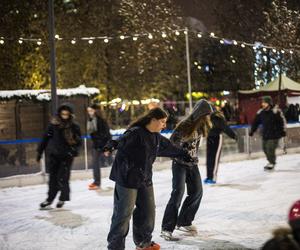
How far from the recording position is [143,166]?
17.5 feet

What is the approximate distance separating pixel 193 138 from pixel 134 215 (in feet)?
4.59

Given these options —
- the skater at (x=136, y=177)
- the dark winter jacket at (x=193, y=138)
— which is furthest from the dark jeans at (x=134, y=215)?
the dark winter jacket at (x=193, y=138)

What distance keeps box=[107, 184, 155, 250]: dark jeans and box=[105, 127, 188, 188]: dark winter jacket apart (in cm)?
8

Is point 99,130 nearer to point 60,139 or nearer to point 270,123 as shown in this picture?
point 60,139

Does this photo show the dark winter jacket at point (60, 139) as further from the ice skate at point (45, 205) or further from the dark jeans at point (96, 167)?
the dark jeans at point (96, 167)

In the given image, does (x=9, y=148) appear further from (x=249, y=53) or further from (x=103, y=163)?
(x=249, y=53)

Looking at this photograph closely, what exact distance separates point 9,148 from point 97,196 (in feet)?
9.34

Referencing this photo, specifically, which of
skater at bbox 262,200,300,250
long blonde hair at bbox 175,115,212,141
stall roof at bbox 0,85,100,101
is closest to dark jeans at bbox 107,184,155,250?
long blonde hair at bbox 175,115,212,141

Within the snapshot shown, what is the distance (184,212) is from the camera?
6.54 metres

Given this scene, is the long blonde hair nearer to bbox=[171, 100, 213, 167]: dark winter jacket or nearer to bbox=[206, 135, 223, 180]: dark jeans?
bbox=[171, 100, 213, 167]: dark winter jacket

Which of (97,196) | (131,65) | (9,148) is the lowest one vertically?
(97,196)

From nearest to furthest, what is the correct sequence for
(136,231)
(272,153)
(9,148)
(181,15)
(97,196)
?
(136,231) < (97,196) < (9,148) < (272,153) < (181,15)

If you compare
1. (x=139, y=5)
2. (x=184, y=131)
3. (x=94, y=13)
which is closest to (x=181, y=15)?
(x=139, y=5)

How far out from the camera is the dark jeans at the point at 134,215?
5.29 metres
